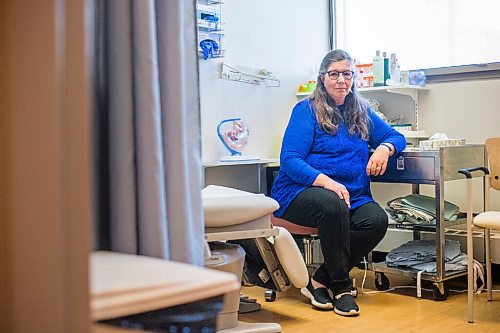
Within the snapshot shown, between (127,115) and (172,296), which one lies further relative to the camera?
(127,115)

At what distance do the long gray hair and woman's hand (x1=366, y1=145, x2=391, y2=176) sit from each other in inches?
4.9

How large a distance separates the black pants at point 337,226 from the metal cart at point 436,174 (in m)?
0.24

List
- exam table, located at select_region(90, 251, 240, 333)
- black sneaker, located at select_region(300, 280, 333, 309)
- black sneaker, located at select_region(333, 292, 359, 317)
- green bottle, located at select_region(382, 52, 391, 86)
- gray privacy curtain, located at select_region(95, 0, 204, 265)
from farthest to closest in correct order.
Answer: green bottle, located at select_region(382, 52, 391, 86), black sneaker, located at select_region(300, 280, 333, 309), black sneaker, located at select_region(333, 292, 359, 317), gray privacy curtain, located at select_region(95, 0, 204, 265), exam table, located at select_region(90, 251, 240, 333)

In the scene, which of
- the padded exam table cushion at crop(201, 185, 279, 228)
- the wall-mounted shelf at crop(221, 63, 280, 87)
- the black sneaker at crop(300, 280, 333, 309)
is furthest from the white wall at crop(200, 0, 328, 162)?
the padded exam table cushion at crop(201, 185, 279, 228)

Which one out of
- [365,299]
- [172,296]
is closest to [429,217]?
[365,299]

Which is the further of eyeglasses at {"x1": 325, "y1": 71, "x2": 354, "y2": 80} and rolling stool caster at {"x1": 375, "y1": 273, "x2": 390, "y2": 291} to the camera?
rolling stool caster at {"x1": 375, "y1": 273, "x2": 390, "y2": 291}

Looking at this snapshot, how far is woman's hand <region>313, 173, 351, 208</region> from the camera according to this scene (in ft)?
11.0

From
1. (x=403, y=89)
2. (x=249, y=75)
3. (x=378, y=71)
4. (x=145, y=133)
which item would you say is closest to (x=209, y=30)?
(x=249, y=75)

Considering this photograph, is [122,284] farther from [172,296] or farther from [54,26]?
[54,26]

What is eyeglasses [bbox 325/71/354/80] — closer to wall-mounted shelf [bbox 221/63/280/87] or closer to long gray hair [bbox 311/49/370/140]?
long gray hair [bbox 311/49/370/140]

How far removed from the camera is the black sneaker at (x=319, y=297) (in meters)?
3.26

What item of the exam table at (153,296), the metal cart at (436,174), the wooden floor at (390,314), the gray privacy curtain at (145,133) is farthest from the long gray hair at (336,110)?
the exam table at (153,296)

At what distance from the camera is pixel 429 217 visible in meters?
3.60

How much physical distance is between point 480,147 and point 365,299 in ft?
3.33
